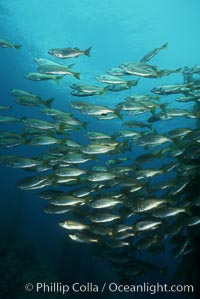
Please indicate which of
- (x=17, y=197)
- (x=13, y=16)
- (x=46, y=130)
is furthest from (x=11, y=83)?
(x=46, y=130)

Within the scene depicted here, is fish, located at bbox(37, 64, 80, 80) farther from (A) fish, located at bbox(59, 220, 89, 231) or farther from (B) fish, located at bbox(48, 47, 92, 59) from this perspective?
(A) fish, located at bbox(59, 220, 89, 231)

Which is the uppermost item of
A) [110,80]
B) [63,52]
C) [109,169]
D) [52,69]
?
[63,52]

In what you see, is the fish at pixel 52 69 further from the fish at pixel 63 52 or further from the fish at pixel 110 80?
the fish at pixel 110 80

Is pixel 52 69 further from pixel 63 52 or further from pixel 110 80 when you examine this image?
pixel 110 80

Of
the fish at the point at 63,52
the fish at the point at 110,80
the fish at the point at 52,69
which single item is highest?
the fish at the point at 63,52

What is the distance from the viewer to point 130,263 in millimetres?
9984

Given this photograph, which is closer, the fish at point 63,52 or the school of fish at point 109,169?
the school of fish at point 109,169

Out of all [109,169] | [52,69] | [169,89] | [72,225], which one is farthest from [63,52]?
[72,225]

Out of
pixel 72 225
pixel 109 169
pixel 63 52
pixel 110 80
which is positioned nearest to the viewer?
pixel 72 225

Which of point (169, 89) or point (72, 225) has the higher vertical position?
point (169, 89)

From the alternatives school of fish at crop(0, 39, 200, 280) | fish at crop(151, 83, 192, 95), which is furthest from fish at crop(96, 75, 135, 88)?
fish at crop(151, 83, 192, 95)

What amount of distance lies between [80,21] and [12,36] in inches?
281

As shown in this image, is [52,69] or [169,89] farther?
[169,89]

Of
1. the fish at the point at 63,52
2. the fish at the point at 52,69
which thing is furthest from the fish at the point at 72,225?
the fish at the point at 63,52
